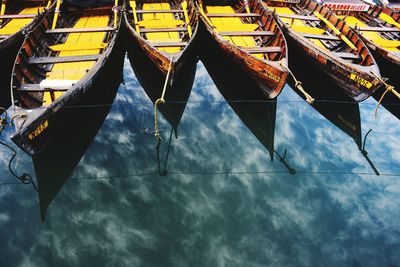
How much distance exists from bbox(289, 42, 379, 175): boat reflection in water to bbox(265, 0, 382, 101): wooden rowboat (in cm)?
65

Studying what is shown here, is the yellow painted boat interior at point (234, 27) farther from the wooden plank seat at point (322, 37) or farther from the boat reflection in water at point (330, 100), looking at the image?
the wooden plank seat at point (322, 37)

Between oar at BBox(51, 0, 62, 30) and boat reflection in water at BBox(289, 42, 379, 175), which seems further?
oar at BBox(51, 0, 62, 30)

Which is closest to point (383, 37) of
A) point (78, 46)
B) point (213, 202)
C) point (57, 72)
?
point (213, 202)

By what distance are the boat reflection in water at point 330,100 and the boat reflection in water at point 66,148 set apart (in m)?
7.35

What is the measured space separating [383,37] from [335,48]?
3.08 metres

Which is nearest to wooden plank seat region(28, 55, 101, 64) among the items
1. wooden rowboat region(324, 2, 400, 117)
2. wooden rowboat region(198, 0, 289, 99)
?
wooden rowboat region(198, 0, 289, 99)

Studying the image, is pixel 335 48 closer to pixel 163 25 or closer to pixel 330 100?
pixel 330 100

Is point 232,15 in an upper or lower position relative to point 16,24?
upper

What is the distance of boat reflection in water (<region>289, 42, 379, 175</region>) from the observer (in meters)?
9.81

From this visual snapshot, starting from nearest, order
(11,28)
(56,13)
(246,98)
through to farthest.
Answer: (246,98) < (11,28) < (56,13)

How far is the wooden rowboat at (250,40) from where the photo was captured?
8.88m

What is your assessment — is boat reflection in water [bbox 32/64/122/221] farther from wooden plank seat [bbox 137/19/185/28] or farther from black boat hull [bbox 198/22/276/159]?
black boat hull [bbox 198/22/276/159]

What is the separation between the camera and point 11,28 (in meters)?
11.5

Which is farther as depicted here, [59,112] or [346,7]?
[346,7]
